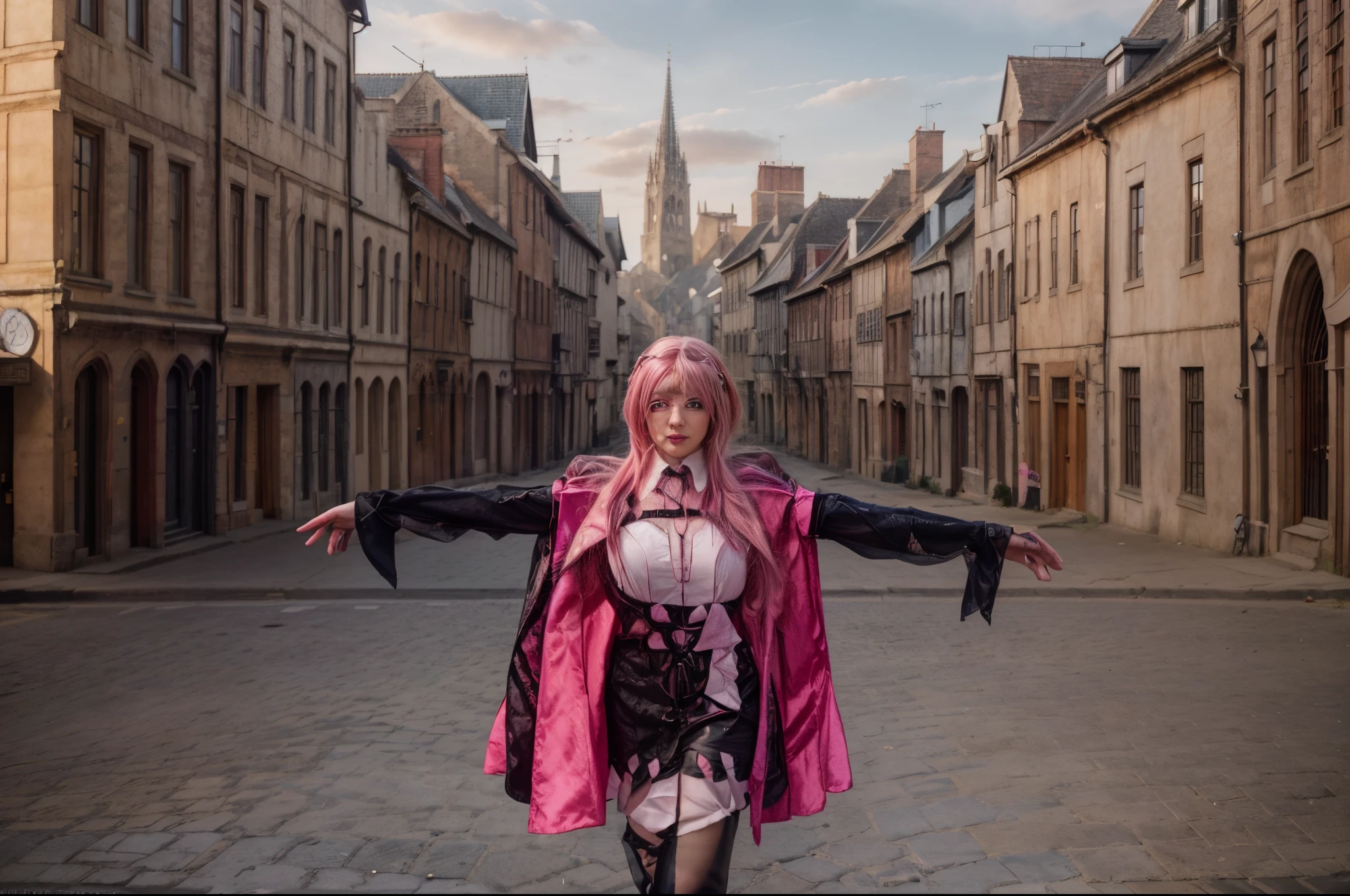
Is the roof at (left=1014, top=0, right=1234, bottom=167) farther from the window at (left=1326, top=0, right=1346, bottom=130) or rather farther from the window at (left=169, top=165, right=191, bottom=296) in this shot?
the window at (left=169, top=165, right=191, bottom=296)

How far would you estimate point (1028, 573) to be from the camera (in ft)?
49.2

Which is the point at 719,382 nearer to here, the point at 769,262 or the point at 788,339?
the point at 788,339

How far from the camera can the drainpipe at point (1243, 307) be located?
55.7 feet

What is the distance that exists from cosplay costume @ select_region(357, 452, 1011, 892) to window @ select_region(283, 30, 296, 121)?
21141 mm

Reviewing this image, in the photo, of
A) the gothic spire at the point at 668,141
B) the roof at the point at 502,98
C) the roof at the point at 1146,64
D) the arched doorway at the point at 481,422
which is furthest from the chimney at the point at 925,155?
the gothic spire at the point at 668,141

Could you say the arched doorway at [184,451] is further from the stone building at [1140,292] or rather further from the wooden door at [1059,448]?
the wooden door at [1059,448]

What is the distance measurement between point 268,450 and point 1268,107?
1639 cm

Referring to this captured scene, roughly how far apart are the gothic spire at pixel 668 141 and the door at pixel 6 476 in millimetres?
150578

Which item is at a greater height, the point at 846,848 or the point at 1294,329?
the point at 1294,329

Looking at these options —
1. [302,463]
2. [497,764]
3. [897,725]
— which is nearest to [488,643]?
[897,725]

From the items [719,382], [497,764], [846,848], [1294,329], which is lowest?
[846,848]

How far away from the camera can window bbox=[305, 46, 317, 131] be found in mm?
24734

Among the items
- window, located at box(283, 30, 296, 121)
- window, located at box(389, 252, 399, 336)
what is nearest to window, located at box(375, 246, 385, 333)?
window, located at box(389, 252, 399, 336)

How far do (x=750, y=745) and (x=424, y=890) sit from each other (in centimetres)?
191
